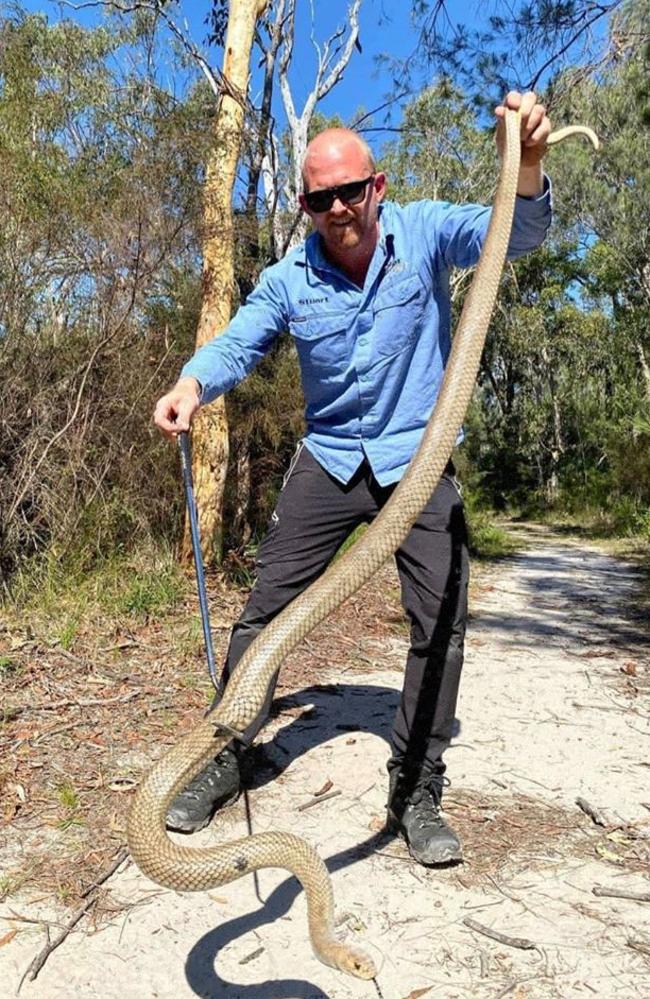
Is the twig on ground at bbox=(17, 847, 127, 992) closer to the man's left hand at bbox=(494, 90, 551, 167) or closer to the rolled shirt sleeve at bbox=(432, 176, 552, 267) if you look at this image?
the rolled shirt sleeve at bbox=(432, 176, 552, 267)

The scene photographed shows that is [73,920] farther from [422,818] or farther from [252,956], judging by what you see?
[422,818]

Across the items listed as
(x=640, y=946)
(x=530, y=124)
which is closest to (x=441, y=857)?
(x=640, y=946)

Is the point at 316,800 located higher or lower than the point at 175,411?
lower

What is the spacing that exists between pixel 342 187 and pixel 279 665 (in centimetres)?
161

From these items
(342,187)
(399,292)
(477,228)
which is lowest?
(399,292)

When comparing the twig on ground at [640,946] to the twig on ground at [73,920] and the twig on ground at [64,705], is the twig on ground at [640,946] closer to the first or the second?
the twig on ground at [73,920]

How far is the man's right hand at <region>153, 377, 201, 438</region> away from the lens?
276cm

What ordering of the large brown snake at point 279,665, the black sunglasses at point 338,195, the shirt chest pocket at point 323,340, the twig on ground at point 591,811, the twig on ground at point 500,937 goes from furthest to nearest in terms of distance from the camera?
1. the twig on ground at point 591,811
2. the shirt chest pocket at point 323,340
3. the black sunglasses at point 338,195
4. the twig on ground at point 500,937
5. the large brown snake at point 279,665

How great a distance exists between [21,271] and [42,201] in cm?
63

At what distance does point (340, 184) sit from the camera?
9.36ft

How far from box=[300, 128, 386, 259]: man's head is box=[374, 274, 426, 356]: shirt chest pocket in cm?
20

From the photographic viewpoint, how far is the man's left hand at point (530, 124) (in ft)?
8.70

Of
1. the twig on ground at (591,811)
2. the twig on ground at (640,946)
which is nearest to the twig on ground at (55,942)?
the twig on ground at (640,946)

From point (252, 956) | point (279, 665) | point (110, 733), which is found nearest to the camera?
point (279, 665)
